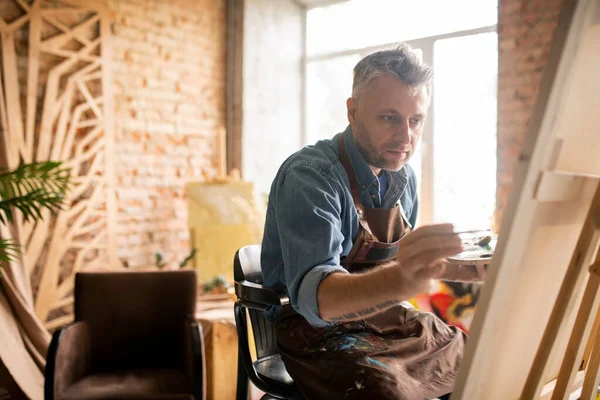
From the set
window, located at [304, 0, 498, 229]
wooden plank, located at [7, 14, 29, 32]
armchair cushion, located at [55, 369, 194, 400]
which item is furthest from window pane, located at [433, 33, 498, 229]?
wooden plank, located at [7, 14, 29, 32]

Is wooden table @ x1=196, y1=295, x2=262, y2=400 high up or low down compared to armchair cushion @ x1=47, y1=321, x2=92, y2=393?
down

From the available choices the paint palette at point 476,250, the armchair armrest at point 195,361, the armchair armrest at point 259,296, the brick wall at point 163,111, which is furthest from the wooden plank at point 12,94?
the paint palette at point 476,250

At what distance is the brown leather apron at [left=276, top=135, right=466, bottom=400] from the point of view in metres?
1.20

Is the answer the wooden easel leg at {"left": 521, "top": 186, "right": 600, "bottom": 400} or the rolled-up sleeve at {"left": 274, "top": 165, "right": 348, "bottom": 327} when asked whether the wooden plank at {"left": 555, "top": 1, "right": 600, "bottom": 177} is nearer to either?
the wooden easel leg at {"left": 521, "top": 186, "right": 600, "bottom": 400}

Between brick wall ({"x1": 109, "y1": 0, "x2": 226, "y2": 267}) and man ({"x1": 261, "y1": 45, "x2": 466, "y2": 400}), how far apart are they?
10.4 ft

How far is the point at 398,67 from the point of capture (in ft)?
4.79

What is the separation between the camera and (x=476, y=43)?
4617 millimetres

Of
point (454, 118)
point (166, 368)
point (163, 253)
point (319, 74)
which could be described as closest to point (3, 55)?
point (163, 253)

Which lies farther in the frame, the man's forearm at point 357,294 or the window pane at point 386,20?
the window pane at point 386,20

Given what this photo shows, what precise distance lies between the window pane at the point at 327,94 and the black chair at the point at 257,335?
3.98 meters

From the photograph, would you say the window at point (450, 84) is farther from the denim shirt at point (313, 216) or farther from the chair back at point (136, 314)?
the denim shirt at point (313, 216)

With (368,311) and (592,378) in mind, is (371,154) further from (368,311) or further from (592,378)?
(592,378)

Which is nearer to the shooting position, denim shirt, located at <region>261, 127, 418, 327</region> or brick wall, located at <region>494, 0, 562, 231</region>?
denim shirt, located at <region>261, 127, 418, 327</region>

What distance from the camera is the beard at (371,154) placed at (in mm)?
1515
